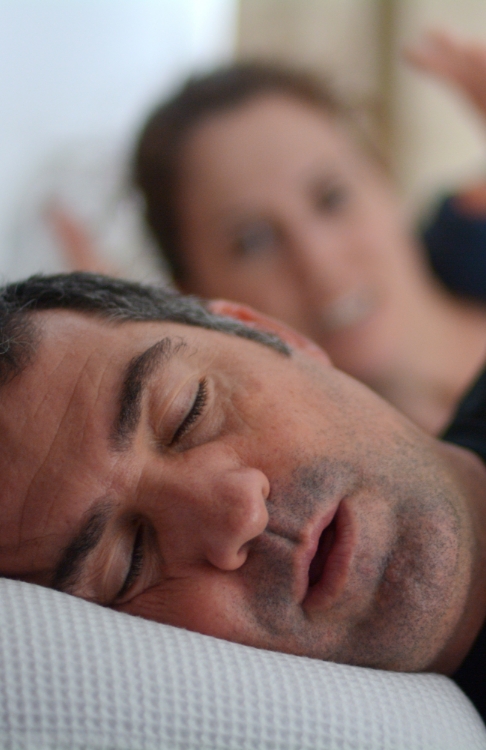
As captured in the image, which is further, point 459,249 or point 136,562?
point 459,249

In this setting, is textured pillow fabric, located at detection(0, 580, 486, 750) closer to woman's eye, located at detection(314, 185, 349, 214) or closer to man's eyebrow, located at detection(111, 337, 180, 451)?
man's eyebrow, located at detection(111, 337, 180, 451)

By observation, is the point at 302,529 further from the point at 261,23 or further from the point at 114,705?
the point at 261,23

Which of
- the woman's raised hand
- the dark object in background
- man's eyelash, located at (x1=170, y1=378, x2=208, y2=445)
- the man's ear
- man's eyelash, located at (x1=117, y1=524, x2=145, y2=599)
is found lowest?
man's eyelash, located at (x1=117, y1=524, x2=145, y2=599)

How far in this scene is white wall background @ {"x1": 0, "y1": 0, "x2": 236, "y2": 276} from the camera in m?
1.63

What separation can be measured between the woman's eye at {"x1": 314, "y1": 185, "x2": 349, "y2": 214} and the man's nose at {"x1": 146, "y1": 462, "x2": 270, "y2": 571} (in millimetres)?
1136

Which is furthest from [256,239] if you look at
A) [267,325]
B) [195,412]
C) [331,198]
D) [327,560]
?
[327,560]

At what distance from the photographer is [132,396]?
0.67m

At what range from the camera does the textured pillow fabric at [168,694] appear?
0.52 metres

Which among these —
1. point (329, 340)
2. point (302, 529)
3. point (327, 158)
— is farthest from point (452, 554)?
point (327, 158)

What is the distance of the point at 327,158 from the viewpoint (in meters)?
1.69

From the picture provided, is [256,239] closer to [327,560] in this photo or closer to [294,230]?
[294,230]

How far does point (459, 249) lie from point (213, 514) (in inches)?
65.5

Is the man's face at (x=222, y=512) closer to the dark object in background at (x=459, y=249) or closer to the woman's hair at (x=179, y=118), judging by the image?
the woman's hair at (x=179, y=118)

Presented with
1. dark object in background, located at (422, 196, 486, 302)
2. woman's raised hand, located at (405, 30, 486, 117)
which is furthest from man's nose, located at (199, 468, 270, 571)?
dark object in background, located at (422, 196, 486, 302)
